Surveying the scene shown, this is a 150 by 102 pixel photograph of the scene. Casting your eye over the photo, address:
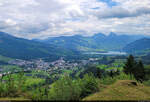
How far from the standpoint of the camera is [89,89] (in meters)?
24.7

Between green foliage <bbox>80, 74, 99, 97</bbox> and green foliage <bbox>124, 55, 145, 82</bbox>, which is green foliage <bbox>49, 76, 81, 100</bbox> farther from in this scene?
green foliage <bbox>124, 55, 145, 82</bbox>

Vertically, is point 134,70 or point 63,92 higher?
point 63,92

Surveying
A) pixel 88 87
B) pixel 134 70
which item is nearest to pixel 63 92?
pixel 88 87

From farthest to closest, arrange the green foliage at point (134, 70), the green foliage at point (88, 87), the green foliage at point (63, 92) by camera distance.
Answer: the green foliage at point (134, 70), the green foliage at point (88, 87), the green foliage at point (63, 92)

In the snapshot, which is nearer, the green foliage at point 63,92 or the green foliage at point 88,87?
the green foliage at point 63,92

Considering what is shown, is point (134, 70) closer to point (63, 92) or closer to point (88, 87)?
point (88, 87)

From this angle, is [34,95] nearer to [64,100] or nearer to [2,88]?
[64,100]

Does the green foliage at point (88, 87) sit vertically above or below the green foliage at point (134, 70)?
above

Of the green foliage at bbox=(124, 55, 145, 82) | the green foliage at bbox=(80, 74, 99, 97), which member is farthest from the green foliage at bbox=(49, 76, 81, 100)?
the green foliage at bbox=(124, 55, 145, 82)

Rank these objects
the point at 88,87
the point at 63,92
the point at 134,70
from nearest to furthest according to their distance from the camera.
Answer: the point at 63,92 < the point at 88,87 < the point at 134,70

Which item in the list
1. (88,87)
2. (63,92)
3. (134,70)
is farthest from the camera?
(134,70)

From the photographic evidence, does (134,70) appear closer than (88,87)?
No

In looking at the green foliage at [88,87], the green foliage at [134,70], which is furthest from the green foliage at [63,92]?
the green foliage at [134,70]

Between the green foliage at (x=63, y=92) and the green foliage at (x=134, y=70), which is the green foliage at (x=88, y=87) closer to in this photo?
the green foliage at (x=63, y=92)
